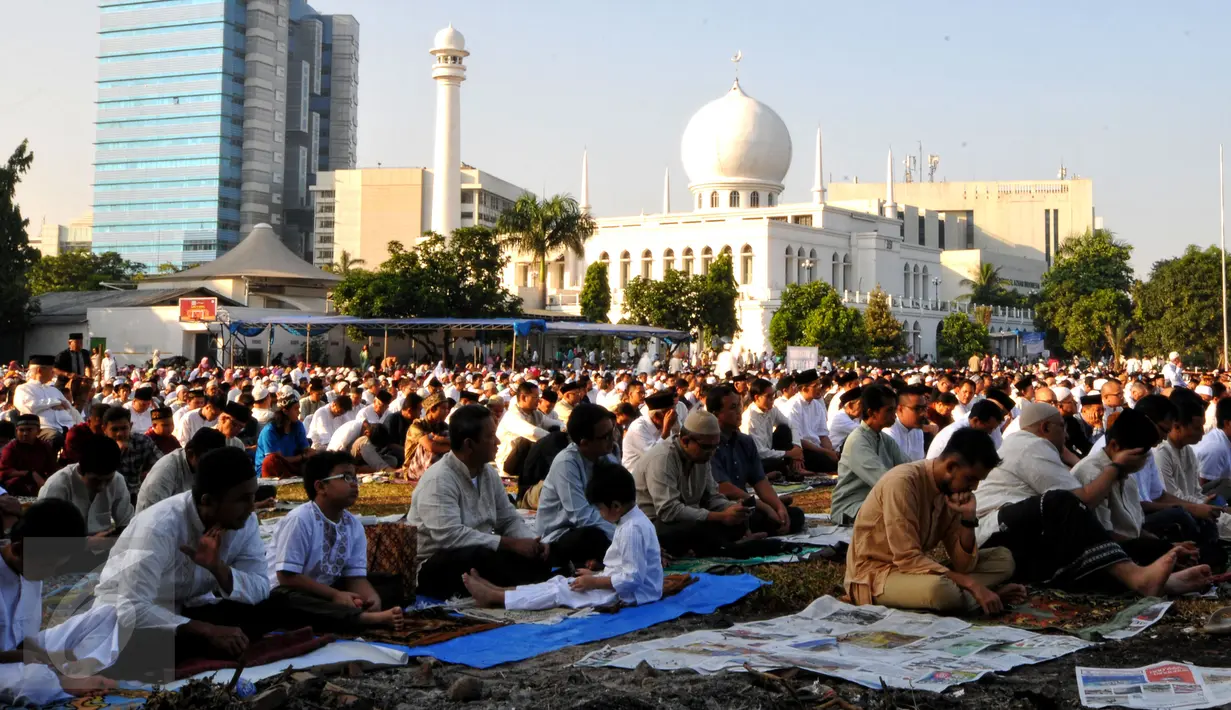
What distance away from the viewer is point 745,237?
2260 inches

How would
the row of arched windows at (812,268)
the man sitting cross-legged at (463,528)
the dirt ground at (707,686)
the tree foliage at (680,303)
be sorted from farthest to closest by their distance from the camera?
1. the row of arched windows at (812,268)
2. the tree foliage at (680,303)
3. the man sitting cross-legged at (463,528)
4. the dirt ground at (707,686)

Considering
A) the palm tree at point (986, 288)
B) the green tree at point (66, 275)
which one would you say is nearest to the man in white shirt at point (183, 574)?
the green tree at point (66, 275)

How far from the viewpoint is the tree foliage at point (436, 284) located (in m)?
37.5

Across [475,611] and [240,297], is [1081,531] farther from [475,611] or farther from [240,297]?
[240,297]

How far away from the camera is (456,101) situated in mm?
54125

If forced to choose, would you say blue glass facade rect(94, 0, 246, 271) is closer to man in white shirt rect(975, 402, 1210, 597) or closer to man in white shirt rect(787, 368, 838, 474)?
man in white shirt rect(787, 368, 838, 474)

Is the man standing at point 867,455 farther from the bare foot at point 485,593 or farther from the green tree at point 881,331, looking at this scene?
the green tree at point 881,331

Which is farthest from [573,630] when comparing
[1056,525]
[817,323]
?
[817,323]

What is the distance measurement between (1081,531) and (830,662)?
2222 mm

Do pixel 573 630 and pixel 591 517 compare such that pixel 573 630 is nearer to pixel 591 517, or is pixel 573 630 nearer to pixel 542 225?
pixel 591 517

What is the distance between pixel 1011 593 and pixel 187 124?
3415 inches

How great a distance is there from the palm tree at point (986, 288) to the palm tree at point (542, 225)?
31.5 m

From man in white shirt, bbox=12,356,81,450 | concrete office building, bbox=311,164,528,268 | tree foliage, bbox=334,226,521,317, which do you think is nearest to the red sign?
tree foliage, bbox=334,226,521,317

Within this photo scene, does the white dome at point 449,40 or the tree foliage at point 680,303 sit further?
the white dome at point 449,40
